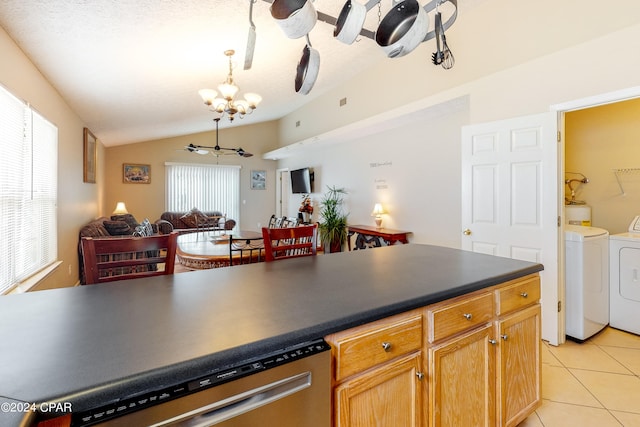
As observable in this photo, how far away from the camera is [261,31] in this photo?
10.1 feet

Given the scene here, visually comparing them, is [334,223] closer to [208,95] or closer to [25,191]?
[208,95]

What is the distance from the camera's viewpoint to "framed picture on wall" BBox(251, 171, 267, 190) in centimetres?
887

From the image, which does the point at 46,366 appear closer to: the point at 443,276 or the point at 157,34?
the point at 443,276

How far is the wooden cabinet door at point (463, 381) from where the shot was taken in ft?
3.96

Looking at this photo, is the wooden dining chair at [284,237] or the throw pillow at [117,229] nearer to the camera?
the wooden dining chair at [284,237]

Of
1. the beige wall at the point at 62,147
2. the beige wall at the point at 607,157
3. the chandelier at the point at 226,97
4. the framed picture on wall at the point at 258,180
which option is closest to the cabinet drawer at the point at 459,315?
the beige wall at the point at 62,147

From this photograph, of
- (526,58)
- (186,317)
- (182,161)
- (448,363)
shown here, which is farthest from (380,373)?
(182,161)

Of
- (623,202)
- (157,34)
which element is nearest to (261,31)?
(157,34)

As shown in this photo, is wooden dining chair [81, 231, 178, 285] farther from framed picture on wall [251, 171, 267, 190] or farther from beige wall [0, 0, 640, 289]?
framed picture on wall [251, 171, 267, 190]

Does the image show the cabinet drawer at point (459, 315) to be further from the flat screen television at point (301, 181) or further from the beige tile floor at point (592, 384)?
the flat screen television at point (301, 181)

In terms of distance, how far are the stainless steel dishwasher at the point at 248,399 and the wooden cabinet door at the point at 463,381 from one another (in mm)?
539

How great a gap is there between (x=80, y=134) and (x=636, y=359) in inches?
268

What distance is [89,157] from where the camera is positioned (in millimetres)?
4934

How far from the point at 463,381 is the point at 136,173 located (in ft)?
26.8
